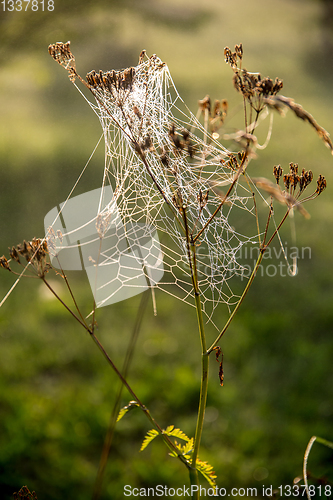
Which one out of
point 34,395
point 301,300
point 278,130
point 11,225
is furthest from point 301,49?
point 34,395

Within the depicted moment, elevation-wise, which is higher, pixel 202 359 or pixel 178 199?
pixel 178 199

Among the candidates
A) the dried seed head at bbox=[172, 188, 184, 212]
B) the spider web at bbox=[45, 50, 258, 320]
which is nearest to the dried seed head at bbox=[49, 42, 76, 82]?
the spider web at bbox=[45, 50, 258, 320]

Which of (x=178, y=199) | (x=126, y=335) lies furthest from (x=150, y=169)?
(x=126, y=335)

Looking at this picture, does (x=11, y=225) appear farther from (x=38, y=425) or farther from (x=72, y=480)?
(x=72, y=480)

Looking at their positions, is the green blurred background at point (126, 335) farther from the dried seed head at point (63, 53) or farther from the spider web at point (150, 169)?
the dried seed head at point (63, 53)

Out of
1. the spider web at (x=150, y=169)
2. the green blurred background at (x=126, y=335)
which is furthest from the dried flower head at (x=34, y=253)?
the green blurred background at (x=126, y=335)

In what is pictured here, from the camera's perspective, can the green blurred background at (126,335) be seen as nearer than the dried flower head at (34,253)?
No

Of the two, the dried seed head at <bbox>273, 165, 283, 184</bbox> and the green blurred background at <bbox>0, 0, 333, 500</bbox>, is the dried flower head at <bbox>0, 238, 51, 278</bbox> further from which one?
the green blurred background at <bbox>0, 0, 333, 500</bbox>

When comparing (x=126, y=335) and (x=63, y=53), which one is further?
(x=126, y=335)

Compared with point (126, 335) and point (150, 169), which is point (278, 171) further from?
point (126, 335)
